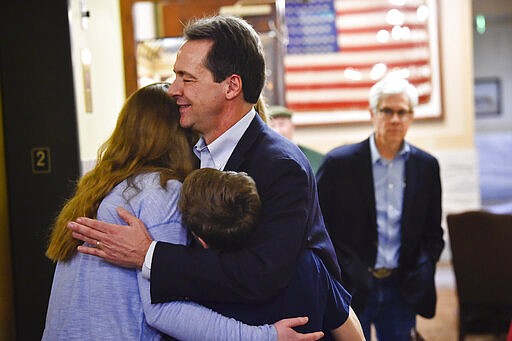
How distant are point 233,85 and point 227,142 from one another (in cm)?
15

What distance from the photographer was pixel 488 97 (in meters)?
14.3

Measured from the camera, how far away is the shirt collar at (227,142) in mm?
2131

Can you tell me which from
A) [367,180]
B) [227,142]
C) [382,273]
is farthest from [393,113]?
[227,142]

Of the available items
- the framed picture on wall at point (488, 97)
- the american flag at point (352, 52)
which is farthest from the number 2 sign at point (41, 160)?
the framed picture on wall at point (488, 97)

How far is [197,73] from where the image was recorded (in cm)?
210

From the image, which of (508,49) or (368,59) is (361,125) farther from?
(508,49)

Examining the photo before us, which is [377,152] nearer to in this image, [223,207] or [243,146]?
[243,146]

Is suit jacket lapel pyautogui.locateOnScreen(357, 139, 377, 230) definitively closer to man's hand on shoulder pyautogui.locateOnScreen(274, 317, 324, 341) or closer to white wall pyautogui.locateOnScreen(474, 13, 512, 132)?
man's hand on shoulder pyautogui.locateOnScreen(274, 317, 324, 341)

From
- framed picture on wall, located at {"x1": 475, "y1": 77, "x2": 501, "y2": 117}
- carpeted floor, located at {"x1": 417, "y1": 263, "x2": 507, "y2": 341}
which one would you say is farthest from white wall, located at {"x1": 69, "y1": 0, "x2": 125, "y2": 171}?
framed picture on wall, located at {"x1": 475, "y1": 77, "x2": 501, "y2": 117}

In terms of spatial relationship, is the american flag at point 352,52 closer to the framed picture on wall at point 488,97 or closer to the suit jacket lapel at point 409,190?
the suit jacket lapel at point 409,190

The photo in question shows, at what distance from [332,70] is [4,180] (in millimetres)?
5816

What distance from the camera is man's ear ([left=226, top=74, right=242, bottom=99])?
211 cm

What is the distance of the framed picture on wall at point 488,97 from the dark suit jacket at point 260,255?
12.8m

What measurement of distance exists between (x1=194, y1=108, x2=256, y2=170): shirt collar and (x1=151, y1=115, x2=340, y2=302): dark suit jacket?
117 millimetres
